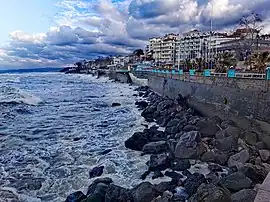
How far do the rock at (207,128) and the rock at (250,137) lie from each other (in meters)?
2.05

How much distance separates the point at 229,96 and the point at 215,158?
7.29 metres

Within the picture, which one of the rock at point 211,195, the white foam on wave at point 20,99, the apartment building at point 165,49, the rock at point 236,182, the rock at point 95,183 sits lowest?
the white foam on wave at point 20,99

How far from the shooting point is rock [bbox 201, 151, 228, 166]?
13319mm

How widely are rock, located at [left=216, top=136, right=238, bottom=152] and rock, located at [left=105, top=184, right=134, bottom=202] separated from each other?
21.1 ft

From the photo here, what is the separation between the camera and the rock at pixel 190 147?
45.7 ft

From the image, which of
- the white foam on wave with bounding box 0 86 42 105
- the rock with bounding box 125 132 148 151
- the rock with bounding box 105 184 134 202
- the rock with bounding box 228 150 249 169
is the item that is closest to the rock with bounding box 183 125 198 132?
the rock with bounding box 125 132 148 151

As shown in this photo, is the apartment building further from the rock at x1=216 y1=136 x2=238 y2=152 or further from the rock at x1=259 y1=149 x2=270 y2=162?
the rock at x1=259 y1=149 x2=270 y2=162

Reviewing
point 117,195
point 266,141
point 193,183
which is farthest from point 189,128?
point 117,195

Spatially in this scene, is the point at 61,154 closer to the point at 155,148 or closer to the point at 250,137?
the point at 155,148

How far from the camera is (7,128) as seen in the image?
70.7 feet

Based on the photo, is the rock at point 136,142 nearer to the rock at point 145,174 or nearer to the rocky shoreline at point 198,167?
the rocky shoreline at point 198,167

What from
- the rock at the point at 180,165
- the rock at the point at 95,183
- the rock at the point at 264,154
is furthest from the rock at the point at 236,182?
the rock at the point at 95,183

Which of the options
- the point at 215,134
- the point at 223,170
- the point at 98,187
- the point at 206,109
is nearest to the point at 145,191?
the point at 98,187

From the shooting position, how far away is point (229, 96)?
1978cm
